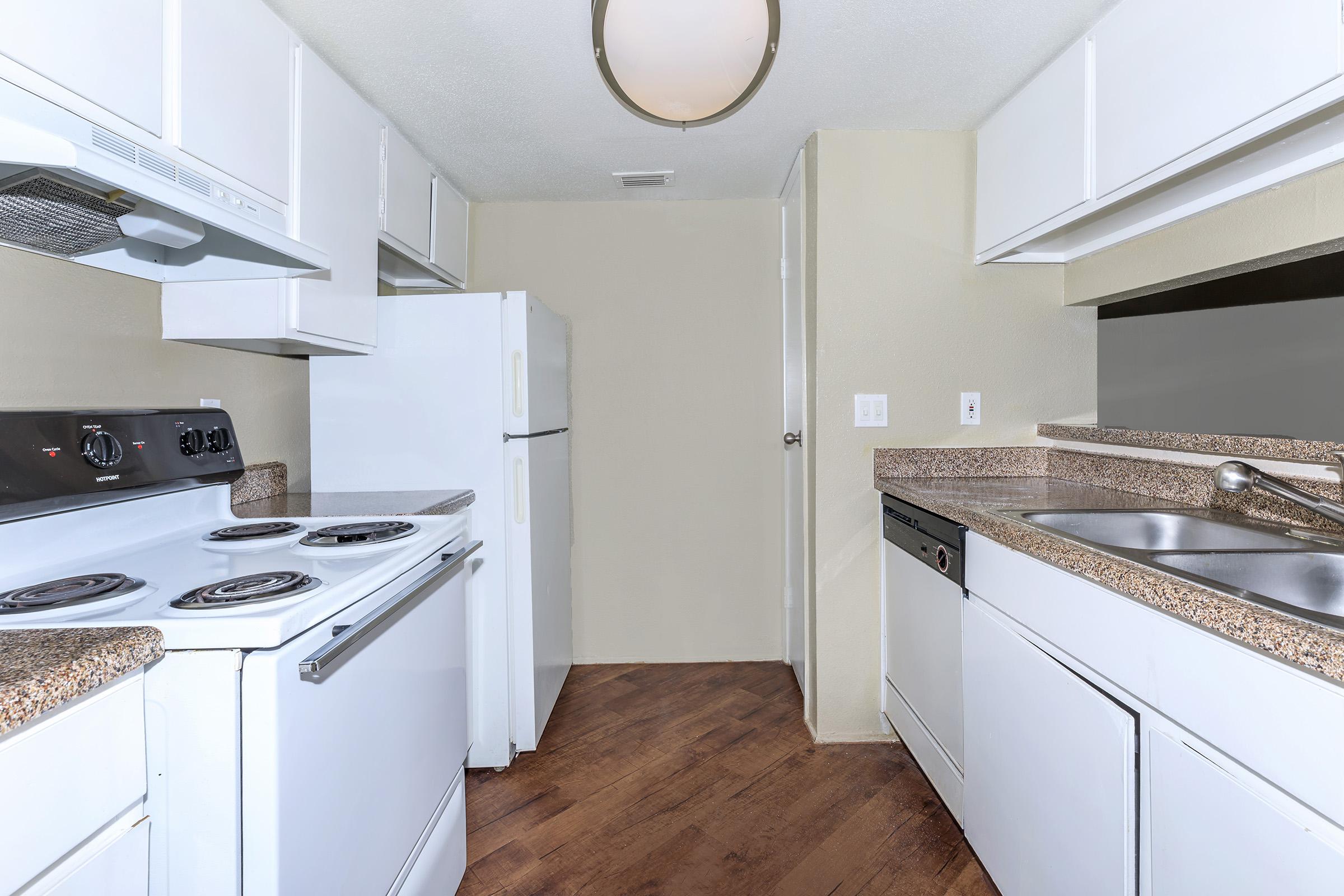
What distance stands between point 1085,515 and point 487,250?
8.85 ft

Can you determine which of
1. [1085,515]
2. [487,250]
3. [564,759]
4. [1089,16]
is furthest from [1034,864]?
[487,250]

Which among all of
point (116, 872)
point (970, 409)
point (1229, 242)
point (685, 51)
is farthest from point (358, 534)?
point (1229, 242)

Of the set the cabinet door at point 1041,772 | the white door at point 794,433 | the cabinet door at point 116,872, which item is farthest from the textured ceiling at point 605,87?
the cabinet door at point 116,872

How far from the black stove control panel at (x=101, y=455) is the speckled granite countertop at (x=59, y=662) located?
0.42 m

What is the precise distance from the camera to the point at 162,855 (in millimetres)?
901

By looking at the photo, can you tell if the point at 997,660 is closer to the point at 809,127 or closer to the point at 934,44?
the point at 934,44

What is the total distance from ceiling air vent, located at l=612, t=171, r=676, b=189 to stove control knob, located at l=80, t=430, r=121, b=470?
6.74ft

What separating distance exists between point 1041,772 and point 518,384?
5.94 feet

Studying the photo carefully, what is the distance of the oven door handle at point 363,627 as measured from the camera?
3.27 ft

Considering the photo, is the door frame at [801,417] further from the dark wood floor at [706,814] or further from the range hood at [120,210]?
the range hood at [120,210]

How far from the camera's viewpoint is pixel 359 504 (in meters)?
2.00

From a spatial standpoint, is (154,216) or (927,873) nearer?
(154,216)

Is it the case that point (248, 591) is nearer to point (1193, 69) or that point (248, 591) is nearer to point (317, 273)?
point (317, 273)

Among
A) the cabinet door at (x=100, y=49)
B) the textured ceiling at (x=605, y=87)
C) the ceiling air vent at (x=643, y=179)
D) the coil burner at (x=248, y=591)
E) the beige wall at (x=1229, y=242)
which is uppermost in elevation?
the ceiling air vent at (x=643, y=179)
